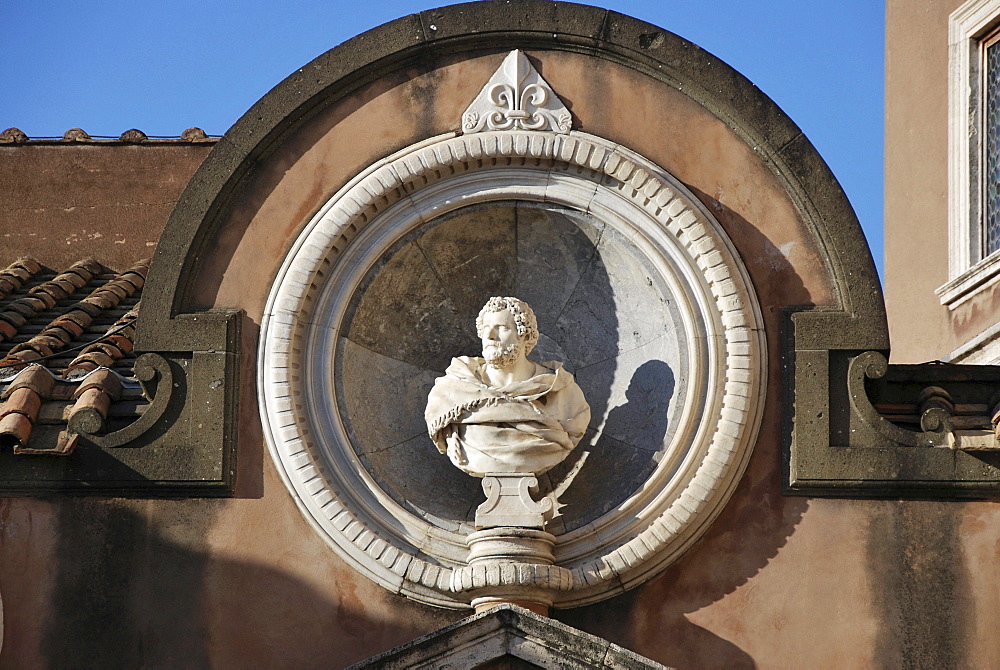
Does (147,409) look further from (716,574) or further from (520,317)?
(716,574)

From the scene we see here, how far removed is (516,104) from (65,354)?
12.2 ft

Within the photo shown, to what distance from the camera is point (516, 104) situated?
39.1 ft

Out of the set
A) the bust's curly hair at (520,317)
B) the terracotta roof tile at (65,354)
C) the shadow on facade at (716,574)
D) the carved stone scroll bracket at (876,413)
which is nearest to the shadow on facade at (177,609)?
the terracotta roof tile at (65,354)

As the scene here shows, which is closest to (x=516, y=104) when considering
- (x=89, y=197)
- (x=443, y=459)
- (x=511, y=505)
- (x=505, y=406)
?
(x=505, y=406)

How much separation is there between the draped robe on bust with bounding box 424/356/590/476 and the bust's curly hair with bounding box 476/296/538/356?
0.26 m

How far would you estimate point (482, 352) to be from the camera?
12.4 metres

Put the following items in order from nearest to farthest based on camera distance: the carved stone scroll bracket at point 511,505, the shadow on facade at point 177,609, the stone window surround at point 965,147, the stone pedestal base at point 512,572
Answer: the stone pedestal base at point 512,572 < the carved stone scroll bracket at point 511,505 < the shadow on facade at point 177,609 < the stone window surround at point 965,147

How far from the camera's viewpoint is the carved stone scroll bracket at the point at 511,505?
1103 cm

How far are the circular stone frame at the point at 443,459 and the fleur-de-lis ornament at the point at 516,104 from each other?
0.12m

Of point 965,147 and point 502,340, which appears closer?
point 502,340

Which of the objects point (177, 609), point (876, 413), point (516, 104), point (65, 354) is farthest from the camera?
point (65, 354)

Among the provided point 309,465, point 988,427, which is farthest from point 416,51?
point 988,427

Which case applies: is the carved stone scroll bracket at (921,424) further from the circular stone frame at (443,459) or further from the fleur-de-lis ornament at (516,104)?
the fleur-de-lis ornament at (516,104)

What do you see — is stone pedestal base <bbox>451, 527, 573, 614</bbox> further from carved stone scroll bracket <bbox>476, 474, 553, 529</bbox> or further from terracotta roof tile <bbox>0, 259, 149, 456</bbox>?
terracotta roof tile <bbox>0, 259, 149, 456</bbox>
